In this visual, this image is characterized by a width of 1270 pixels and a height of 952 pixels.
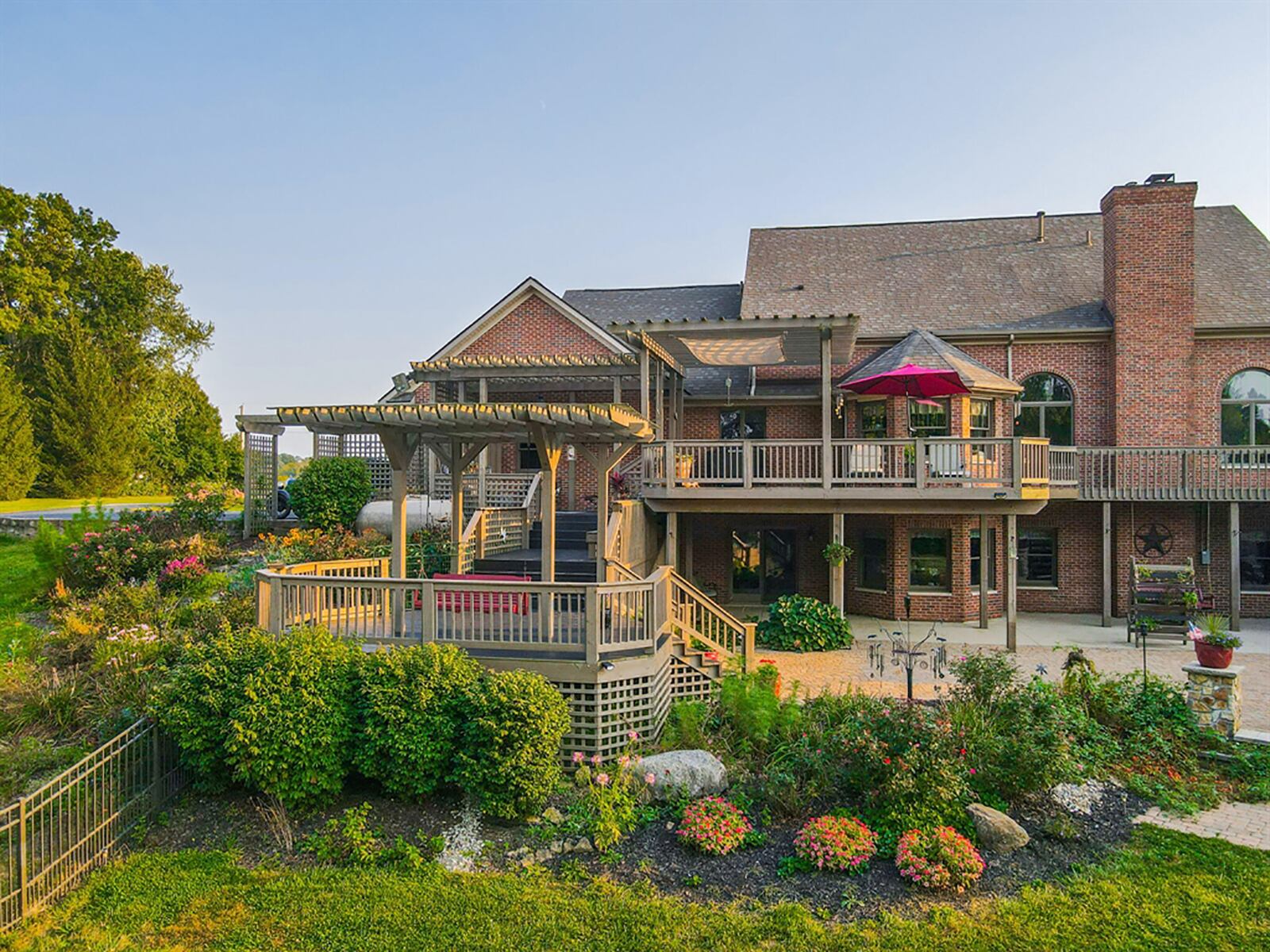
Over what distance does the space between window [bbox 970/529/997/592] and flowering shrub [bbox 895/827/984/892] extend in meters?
10.6

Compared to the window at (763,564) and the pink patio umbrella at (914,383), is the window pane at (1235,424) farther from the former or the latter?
the window at (763,564)

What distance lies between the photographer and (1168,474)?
14141mm

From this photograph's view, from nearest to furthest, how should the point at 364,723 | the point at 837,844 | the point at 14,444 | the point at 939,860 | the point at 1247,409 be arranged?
the point at 939,860, the point at 837,844, the point at 364,723, the point at 1247,409, the point at 14,444

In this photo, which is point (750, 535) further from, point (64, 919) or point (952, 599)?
point (64, 919)

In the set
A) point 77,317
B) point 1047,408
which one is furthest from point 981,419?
point 77,317

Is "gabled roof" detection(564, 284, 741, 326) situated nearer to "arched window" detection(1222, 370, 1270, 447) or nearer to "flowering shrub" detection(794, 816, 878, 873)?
"arched window" detection(1222, 370, 1270, 447)

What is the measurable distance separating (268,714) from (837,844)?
4903 mm

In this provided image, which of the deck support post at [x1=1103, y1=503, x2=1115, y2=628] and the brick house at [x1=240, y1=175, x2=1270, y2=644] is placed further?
the deck support post at [x1=1103, y1=503, x2=1115, y2=628]

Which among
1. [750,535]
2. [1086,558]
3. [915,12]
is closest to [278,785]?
[750,535]

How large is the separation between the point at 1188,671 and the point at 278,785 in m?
9.47

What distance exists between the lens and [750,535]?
16.5m

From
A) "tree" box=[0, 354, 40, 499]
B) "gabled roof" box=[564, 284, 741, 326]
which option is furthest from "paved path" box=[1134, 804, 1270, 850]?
"tree" box=[0, 354, 40, 499]

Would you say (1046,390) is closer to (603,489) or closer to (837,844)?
(603,489)

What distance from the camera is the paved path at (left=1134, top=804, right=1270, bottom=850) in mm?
5945
